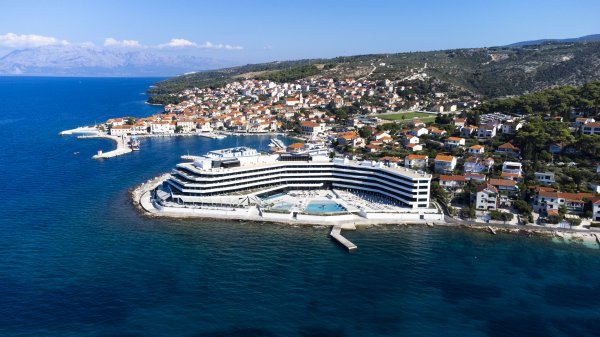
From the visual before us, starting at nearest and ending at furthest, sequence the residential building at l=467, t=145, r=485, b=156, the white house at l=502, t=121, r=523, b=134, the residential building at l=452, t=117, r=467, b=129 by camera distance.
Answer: the residential building at l=467, t=145, r=485, b=156 < the white house at l=502, t=121, r=523, b=134 < the residential building at l=452, t=117, r=467, b=129

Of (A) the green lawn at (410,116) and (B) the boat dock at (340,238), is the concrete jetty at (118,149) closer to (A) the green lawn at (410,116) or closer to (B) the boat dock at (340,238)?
(B) the boat dock at (340,238)

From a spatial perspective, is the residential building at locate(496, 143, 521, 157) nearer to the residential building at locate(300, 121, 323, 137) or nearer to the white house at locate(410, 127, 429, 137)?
the white house at locate(410, 127, 429, 137)

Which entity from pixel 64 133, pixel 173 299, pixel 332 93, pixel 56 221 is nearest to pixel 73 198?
pixel 56 221

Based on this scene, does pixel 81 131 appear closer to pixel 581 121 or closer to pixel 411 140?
pixel 411 140

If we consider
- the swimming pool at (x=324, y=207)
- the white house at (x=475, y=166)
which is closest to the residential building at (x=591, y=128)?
the white house at (x=475, y=166)

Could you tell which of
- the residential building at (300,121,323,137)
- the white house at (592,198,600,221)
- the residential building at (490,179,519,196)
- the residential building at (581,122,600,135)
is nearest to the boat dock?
the residential building at (490,179,519,196)

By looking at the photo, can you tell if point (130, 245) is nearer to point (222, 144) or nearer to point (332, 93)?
point (222, 144)
